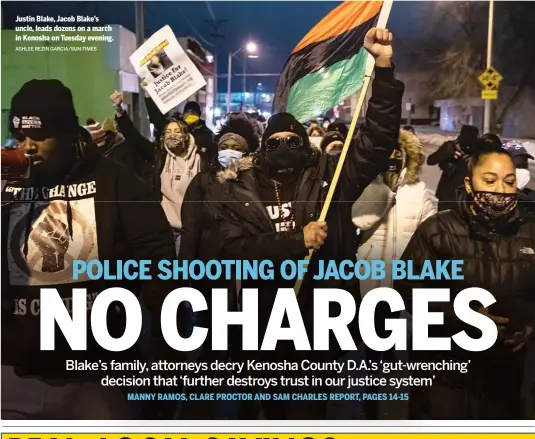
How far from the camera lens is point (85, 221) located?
2295mm

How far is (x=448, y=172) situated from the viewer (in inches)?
89.4

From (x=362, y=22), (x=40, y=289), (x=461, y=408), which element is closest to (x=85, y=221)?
(x=40, y=289)

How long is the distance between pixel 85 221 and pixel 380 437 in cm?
144

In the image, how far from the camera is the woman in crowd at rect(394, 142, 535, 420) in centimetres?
229

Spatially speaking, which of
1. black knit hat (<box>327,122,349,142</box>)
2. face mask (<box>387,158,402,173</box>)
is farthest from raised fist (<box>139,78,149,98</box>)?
face mask (<box>387,158,402,173</box>)

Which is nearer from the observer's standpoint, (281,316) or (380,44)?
(380,44)

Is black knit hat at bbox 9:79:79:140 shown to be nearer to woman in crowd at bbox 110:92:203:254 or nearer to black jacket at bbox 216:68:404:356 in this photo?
woman in crowd at bbox 110:92:203:254

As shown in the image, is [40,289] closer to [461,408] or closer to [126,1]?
[126,1]

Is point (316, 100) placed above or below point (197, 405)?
above

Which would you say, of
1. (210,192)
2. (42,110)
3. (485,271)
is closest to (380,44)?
(210,192)

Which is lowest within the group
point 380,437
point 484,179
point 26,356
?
point 380,437

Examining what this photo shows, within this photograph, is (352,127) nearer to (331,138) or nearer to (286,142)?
(331,138)

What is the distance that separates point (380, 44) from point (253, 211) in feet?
2.55

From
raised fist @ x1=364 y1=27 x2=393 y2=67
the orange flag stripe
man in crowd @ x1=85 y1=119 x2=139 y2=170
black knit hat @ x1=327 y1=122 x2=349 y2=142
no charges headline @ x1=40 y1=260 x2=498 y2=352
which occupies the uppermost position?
the orange flag stripe
